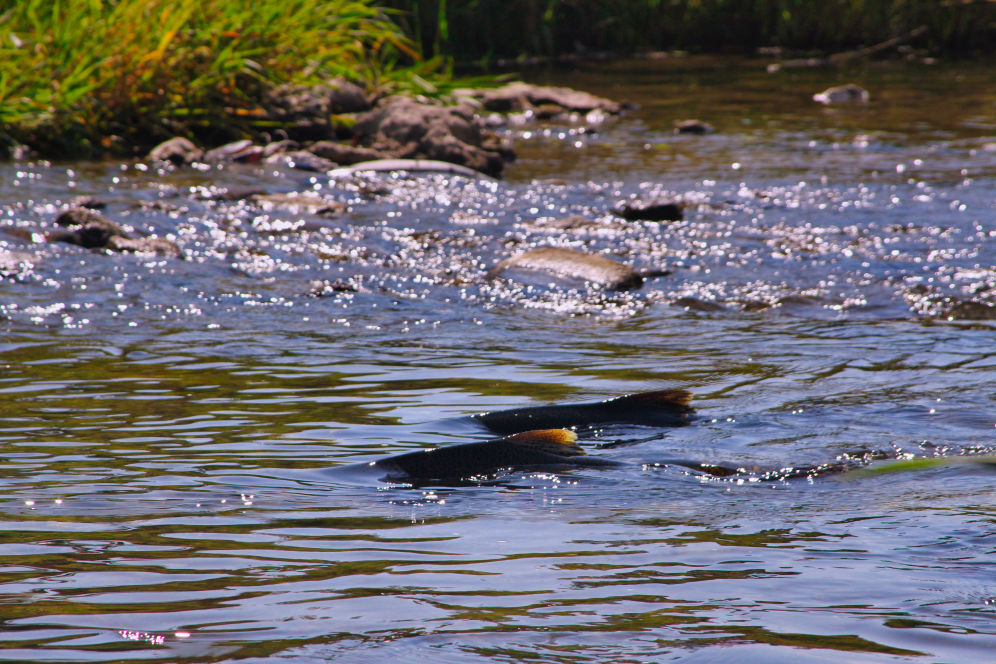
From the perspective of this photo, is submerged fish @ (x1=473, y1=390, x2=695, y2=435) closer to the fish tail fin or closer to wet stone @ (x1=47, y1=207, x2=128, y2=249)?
the fish tail fin

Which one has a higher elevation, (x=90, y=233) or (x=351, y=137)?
(x=351, y=137)

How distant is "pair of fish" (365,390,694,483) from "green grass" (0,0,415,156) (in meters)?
6.53

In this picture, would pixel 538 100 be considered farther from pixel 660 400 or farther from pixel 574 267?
pixel 660 400

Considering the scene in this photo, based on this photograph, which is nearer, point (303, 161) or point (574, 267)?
point (574, 267)

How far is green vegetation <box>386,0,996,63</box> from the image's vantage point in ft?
54.0

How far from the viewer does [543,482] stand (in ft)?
9.04

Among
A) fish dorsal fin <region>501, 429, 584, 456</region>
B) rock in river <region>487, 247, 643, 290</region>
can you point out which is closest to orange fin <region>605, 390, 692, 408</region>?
fish dorsal fin <region>501, 429, 584, 456</region>

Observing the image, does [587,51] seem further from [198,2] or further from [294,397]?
[294,397]

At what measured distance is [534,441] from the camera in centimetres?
302

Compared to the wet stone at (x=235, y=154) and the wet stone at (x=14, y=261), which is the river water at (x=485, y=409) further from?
the wet stone at (x=235, y=154)

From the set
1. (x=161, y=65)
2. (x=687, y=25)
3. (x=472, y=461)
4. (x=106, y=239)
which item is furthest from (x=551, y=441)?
Result: (x=687, y=25)

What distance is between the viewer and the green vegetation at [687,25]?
16.5 metres

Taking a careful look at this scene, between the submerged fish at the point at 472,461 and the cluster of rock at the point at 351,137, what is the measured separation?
6.07 metres

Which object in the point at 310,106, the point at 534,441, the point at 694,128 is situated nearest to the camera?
the point at 534,441
